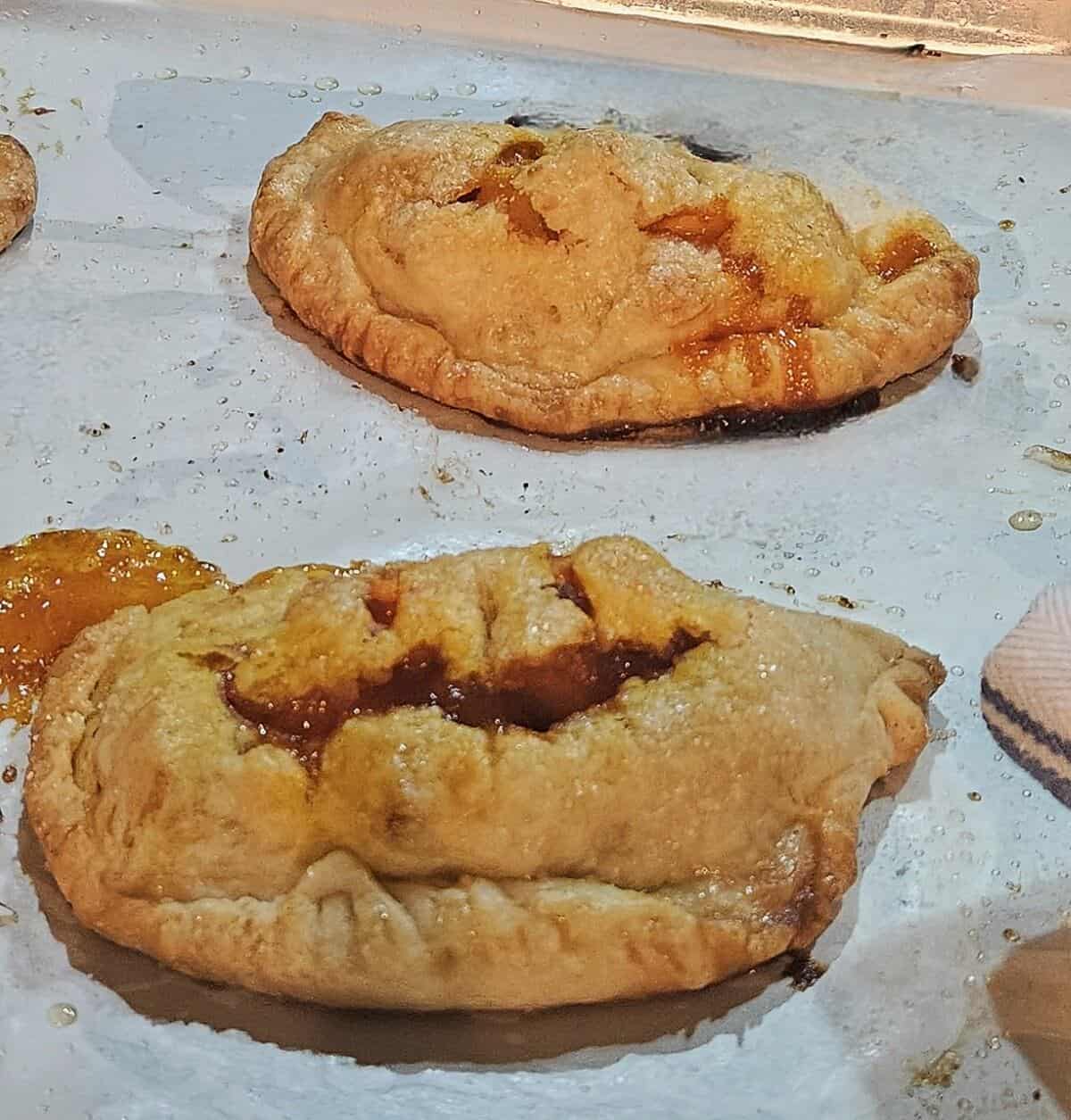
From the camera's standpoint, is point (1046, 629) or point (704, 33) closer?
point (1046, 629)

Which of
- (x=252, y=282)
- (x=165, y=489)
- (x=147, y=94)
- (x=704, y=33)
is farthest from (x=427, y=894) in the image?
(x=704, y=33)

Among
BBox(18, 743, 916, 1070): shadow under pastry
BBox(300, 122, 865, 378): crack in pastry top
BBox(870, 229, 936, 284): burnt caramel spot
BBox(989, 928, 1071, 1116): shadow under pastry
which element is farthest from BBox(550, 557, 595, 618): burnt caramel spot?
BBox(870, 229, 936, 284): burnt caramel spot

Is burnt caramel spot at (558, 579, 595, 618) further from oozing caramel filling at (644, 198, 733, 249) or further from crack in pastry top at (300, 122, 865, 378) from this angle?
oozing caramel filling at (644, 198, 733, 249)

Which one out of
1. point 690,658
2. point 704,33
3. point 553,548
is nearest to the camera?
point 690,658

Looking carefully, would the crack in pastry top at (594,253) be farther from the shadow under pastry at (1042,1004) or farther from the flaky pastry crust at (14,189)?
the shadow under pastry at (1042,1004)

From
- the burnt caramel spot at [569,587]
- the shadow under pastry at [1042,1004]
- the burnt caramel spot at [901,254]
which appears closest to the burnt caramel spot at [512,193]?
the burnt caramel spot at [901,254]

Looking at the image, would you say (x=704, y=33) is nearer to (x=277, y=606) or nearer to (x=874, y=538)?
(x=874, y=538)
